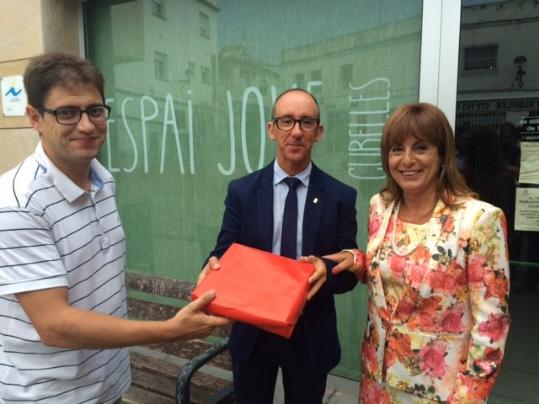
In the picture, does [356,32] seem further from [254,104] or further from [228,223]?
[228,223]

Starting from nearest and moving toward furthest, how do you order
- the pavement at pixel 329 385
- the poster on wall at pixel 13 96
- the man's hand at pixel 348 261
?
the man's hand at pixel 348 261 → the pavement at pixel 329 385 → the poster on wall at pixel 13 96

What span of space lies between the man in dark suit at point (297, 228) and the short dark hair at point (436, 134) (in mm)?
345

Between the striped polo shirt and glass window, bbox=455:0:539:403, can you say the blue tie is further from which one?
glass window, bbox=455:0:539:403

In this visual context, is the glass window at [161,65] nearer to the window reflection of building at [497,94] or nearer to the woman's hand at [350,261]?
the window reflection of building at [497,94]

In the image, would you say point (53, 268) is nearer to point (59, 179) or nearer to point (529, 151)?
point (59, 179)

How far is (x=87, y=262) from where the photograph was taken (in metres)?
1.53

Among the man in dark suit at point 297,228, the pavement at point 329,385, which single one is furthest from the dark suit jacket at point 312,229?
the pavement at point 329,385

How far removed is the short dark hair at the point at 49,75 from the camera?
1.42 meters

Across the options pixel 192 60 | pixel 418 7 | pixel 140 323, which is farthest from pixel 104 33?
pixel 140 323

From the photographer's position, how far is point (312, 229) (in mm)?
1763

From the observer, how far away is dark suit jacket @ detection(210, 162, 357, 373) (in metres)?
1.77

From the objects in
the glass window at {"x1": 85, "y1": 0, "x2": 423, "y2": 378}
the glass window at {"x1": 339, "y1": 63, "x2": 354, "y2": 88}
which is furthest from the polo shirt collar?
the glass window at {"x1": 339, "y1": 63, "x2": 354, "y2": 88}

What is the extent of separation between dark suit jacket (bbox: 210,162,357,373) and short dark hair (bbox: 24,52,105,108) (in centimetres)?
73

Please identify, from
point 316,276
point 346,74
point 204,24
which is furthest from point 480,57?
point 204,24
